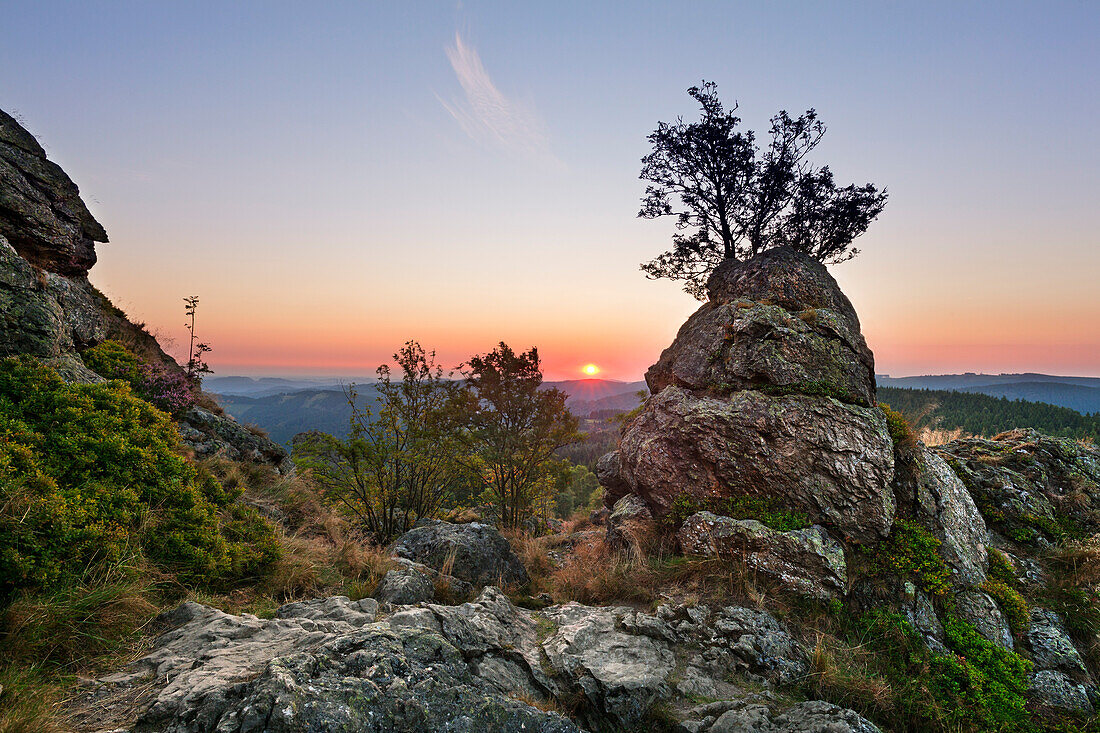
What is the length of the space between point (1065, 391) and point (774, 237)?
20202 cm

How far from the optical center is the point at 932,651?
19.1 ft

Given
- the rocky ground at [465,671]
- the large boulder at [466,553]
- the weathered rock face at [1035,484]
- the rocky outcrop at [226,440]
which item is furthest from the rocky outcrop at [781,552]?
the rocky outcrop at [226,440]

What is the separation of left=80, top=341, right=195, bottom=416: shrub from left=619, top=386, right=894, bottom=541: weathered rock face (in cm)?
990

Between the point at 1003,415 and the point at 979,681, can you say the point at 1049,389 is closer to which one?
the point at 1003,415

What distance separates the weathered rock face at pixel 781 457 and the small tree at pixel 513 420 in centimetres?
871

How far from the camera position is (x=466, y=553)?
7637 mm

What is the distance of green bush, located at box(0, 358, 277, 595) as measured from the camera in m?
3.97

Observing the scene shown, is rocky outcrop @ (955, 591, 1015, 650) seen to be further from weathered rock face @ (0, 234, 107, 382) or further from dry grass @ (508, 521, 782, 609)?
weathered rock face @ (0, 234, 107, 382)

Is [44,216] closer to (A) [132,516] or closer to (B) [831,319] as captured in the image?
(A) [132,516]

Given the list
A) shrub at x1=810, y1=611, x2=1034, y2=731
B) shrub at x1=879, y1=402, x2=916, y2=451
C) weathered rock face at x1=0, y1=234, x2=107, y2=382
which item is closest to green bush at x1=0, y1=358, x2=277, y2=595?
weathered rock face at x1=0, y1=234, x2=107, y2=382

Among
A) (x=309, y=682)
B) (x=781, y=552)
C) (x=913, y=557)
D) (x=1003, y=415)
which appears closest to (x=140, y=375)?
A: (x=309, y=682)

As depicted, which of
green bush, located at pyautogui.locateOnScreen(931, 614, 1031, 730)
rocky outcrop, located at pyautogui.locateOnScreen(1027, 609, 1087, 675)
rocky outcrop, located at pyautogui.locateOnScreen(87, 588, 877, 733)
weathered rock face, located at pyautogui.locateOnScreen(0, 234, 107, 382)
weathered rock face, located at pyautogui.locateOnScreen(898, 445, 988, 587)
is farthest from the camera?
weathered rock face, located at pyautogui.locateOnScreen(898, 445, 988, 587)

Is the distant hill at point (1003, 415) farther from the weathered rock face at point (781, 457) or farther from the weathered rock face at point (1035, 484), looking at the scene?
the weathered rock face at point (781, 457)

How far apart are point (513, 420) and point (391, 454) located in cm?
651
